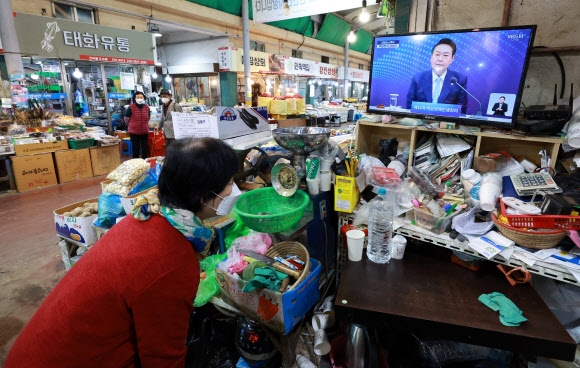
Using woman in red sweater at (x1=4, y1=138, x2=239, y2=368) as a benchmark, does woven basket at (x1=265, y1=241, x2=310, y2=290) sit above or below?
below

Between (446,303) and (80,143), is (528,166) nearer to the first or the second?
(446,303)

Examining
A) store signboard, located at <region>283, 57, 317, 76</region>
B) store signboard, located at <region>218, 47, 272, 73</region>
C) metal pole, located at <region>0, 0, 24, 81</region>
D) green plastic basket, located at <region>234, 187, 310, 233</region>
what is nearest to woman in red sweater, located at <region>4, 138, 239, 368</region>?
green plastic basket, located at <region>234, 187, 310, 233</region>

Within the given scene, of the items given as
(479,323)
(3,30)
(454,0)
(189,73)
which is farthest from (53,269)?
(189,73)

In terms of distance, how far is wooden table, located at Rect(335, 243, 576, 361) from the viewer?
1.13m

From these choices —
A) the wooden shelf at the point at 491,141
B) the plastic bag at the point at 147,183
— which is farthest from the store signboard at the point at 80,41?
the wooden shelf at the point at 491,141

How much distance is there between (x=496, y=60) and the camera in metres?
1.78

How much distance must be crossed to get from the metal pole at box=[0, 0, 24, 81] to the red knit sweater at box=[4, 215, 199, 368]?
597cm

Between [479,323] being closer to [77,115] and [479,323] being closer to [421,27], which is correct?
[421,27]

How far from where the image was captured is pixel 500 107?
71.4 inches

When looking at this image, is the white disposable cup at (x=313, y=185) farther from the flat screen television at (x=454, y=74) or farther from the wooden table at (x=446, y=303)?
the flat screen television at (x=454, y=74)

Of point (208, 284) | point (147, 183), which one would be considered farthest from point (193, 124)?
point (208, 284)

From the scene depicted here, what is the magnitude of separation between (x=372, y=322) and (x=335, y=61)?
1549 cm

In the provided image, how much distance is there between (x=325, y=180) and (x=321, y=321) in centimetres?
78

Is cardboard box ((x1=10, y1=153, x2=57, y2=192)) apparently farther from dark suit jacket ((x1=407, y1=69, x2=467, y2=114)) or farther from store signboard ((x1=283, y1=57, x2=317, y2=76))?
store signboard ((x1=283, y1=57, x2=317, y2=76))
